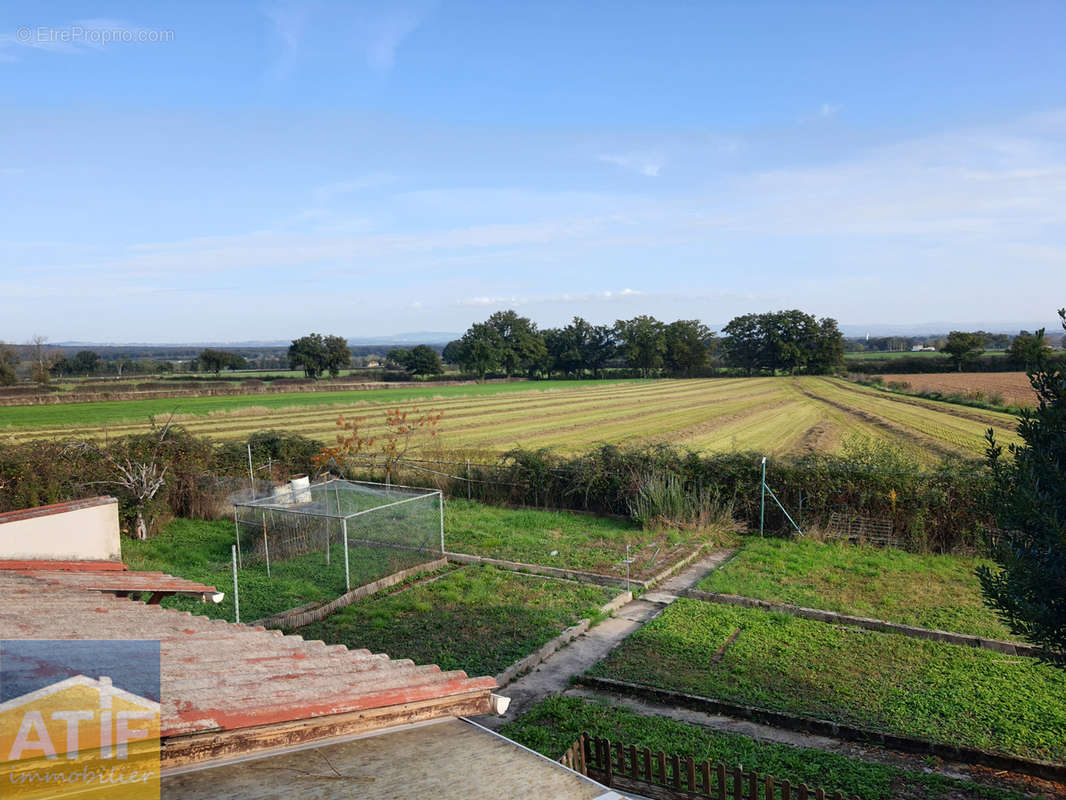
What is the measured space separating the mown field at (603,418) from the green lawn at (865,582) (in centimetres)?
939

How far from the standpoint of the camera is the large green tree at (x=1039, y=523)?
5855mm

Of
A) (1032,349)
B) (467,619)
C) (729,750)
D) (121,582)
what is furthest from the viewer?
(467,619)

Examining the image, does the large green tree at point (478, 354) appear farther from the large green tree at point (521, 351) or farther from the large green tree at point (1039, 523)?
the large green tree at point (1039, 523)

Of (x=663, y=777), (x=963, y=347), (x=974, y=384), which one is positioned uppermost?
(x=963, y=347)

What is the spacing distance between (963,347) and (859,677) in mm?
89119

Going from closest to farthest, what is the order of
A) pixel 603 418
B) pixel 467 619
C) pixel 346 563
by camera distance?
pixel 467 619, pixel 346 563, pixel 603 418

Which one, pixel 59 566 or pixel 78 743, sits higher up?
pixel 78 743

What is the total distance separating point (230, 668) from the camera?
159 inches

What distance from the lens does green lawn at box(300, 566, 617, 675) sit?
10.0m

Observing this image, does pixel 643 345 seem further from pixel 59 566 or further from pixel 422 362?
pixel 59 566

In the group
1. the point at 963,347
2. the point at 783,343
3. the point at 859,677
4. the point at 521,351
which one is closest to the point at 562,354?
the point at 521,351

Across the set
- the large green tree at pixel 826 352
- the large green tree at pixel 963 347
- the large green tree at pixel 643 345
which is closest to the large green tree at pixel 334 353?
the large green tree at pixel 643 345

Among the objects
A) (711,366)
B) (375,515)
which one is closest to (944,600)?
(375,515)

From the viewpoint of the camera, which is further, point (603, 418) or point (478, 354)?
point (478, 354)
